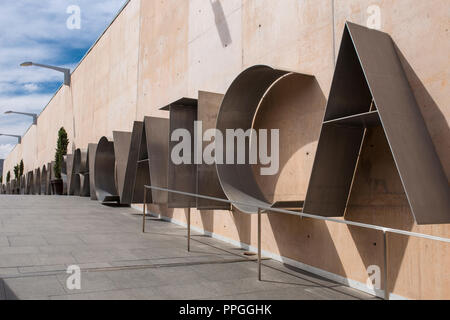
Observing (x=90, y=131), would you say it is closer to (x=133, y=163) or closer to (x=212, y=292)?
(x=133, y=163)

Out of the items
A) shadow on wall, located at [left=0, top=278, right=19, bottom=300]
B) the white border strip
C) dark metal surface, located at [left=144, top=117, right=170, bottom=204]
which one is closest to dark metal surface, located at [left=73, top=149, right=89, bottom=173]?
dark metal surface, located at [left=144, top=117, right=170, bottom=204]

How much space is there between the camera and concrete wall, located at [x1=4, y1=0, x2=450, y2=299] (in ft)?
12.7

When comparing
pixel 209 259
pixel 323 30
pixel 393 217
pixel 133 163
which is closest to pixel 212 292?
pixel 209 259

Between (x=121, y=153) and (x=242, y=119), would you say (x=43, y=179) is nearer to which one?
(x=121, y=153)

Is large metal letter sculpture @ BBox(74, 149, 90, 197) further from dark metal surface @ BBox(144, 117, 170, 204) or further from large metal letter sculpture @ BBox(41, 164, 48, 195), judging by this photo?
large metal letter sculpture @ BBox(41, 164, 48, 195)

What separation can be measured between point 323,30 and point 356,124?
62.9 inches

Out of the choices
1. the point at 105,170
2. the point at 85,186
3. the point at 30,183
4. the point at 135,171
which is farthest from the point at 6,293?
the point at 30,183

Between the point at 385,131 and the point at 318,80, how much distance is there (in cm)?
196

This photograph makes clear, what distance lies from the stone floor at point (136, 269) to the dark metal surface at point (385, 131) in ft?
3.49

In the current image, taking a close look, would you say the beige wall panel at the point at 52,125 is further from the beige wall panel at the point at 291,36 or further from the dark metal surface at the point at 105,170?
the beige wall panel at the point at 291,36

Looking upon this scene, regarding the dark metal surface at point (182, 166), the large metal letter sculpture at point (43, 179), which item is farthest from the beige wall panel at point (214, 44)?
the large metal letter sculpture at point (43, 179)

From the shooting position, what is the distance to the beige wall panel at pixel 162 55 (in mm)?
9938

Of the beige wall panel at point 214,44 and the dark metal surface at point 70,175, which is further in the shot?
the dark metal surface at point 70,175

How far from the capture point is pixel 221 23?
8.10 meters
